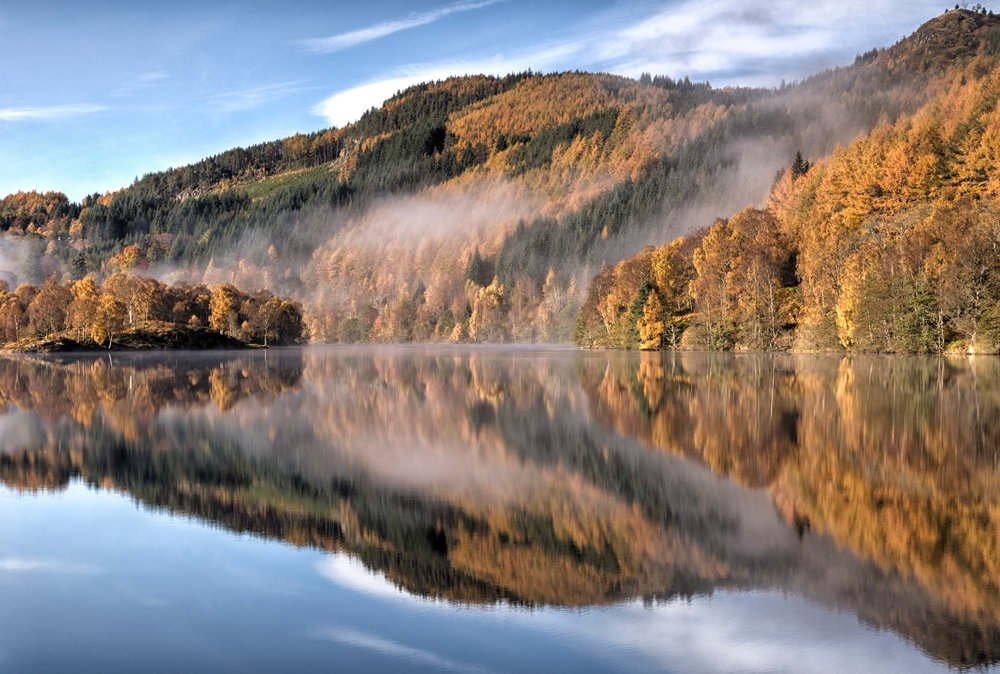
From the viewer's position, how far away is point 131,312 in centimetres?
12988

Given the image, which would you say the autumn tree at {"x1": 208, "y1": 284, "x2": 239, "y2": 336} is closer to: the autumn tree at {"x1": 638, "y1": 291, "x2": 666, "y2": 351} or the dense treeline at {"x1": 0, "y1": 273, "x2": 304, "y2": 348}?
the dense treeline at {"x1": 0, "y1": 273, "x2": 304, "y2": 348}

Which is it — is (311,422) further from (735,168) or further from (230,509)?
(735,168)

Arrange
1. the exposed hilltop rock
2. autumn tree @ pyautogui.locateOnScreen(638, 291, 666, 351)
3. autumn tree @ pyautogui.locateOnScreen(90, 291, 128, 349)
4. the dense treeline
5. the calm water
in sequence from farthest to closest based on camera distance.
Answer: the exposed hilltop rock → the dense treeline → autumn tree @ pyautogui.locateOnScreen(90, 291, 128, 349) → autumn tree @ pyautogui.locateOnScreen(638, 291, 666, 351) → the calm water

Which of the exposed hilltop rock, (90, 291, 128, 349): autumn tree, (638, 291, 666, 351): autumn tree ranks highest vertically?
the exposed hilltop rock

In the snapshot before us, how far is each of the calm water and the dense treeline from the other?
103 meters

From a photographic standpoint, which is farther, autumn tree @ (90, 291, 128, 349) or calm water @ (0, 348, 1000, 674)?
autumn tree @ (90, 291, 128, 349)

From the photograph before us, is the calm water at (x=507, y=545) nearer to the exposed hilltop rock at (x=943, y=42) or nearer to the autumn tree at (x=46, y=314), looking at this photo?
the autumn tree at (x=46, y=314)

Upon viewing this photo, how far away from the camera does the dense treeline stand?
11938cm

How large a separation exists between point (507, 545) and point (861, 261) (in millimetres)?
64376

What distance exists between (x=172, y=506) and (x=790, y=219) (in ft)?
274

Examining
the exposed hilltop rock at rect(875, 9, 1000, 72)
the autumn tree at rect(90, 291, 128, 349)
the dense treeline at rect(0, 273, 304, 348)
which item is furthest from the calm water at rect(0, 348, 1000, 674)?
Answer: the exposed hilltop rock at rect(875, 9, 1000, 72)

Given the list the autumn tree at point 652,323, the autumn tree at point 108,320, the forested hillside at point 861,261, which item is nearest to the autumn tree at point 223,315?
the autumn tree at point 108,320

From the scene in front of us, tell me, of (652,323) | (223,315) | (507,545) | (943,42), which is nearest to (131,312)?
(223,315)

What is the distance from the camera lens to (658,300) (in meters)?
95.0
